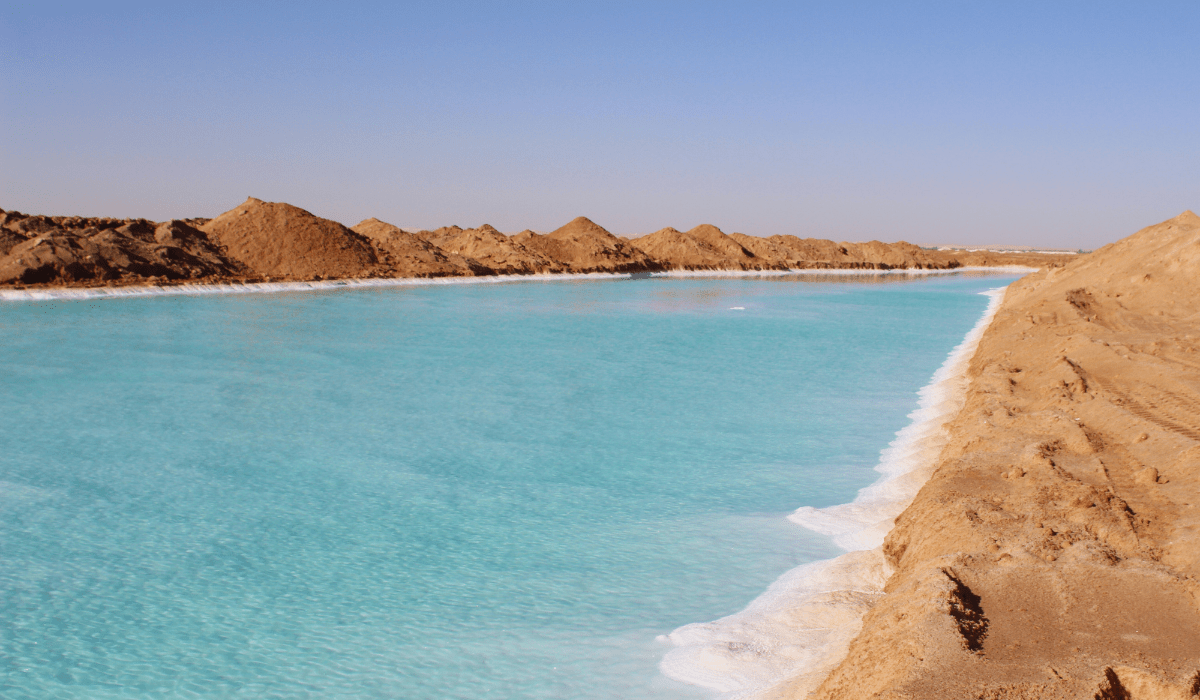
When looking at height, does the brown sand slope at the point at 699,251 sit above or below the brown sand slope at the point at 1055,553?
above

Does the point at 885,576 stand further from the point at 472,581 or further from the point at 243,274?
the point at 243,274

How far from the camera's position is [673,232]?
90.8 metres

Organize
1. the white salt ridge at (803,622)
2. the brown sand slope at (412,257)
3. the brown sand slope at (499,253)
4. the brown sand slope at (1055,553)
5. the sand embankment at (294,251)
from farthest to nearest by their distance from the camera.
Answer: the brown sand slope at (499,253), the brown sand slope at (412,257), the sand embankment at (294,251), the white salt ridge at (803,622), the brown sand slope at (1055,553)

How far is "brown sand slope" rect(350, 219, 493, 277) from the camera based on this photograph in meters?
55.3

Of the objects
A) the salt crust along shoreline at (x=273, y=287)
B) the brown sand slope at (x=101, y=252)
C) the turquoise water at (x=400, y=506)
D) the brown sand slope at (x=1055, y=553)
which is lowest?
the turquoise water at (x=400, y=506)

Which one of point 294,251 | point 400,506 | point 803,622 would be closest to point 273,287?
point 294,251

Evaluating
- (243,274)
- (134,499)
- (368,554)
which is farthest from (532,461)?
(243,274)

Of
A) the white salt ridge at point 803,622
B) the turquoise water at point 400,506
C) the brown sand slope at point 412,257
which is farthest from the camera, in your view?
the brown sand slope at point 412,257

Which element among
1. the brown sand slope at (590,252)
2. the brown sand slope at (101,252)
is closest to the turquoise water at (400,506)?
the brown sand slope at (101,252)

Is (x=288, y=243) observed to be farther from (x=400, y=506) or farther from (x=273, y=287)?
(x=400, y=506)

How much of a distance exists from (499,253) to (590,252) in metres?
10.9

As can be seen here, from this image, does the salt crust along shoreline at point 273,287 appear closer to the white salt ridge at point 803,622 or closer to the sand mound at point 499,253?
the sand mound at point 499,253

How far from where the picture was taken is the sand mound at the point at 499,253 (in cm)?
6519

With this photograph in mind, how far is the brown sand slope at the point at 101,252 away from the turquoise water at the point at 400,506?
19.3 metres
